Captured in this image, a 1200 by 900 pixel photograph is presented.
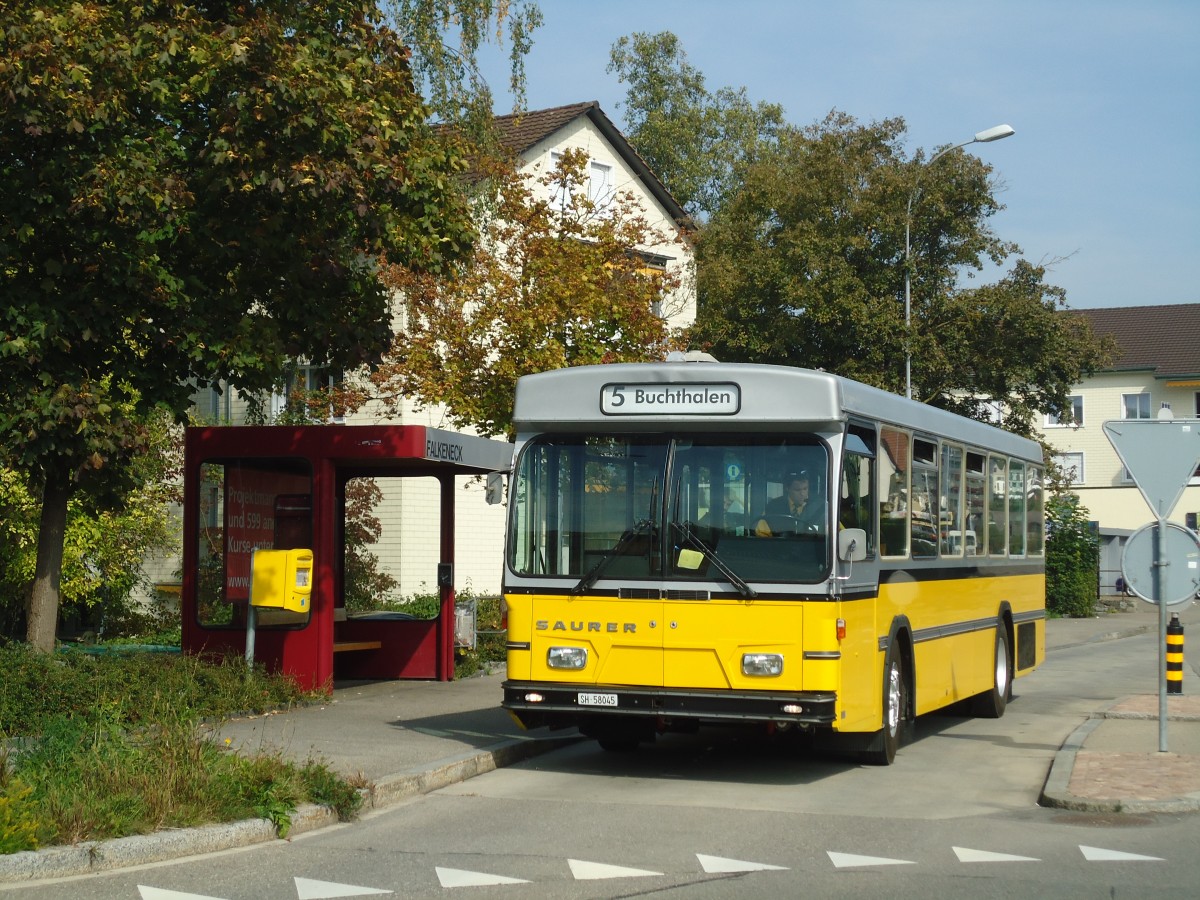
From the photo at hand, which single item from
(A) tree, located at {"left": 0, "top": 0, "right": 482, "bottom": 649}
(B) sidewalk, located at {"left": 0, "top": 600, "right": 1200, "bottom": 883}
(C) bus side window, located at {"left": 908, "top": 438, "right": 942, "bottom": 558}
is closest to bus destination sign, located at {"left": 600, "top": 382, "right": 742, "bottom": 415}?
(C) bus side window, located at {"left": 908, "top": 438, "right": 942, "bottom": 558}

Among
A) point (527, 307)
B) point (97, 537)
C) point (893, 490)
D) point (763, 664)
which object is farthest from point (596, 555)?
point (97, 537)

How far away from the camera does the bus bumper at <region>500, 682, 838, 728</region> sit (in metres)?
10.7

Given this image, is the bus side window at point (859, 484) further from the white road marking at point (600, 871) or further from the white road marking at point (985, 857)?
the white road marking at point (600, 871)

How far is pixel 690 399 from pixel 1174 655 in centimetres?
884

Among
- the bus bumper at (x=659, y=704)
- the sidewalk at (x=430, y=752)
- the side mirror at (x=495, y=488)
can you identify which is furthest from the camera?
the side mirror at (x=495, y=488)

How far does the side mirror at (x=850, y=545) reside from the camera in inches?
430

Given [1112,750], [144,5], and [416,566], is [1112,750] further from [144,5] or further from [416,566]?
[416,566]

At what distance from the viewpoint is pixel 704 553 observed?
11125 millimetres

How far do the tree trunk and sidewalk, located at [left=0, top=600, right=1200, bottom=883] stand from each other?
243 centimetres

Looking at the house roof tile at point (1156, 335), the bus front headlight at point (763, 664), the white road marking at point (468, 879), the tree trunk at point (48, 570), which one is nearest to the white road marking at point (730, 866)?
→ the white road marking at point (468, 879)

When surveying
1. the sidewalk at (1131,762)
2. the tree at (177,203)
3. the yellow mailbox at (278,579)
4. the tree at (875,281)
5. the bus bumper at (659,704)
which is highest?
the tree at (875,281)

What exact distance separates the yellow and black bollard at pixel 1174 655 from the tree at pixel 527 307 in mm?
8578

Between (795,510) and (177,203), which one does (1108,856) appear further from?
(177,203)

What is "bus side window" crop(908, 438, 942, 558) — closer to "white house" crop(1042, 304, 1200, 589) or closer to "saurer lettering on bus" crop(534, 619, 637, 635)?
"saurer lettering on bus" crop(534, 619, 637, 635)
